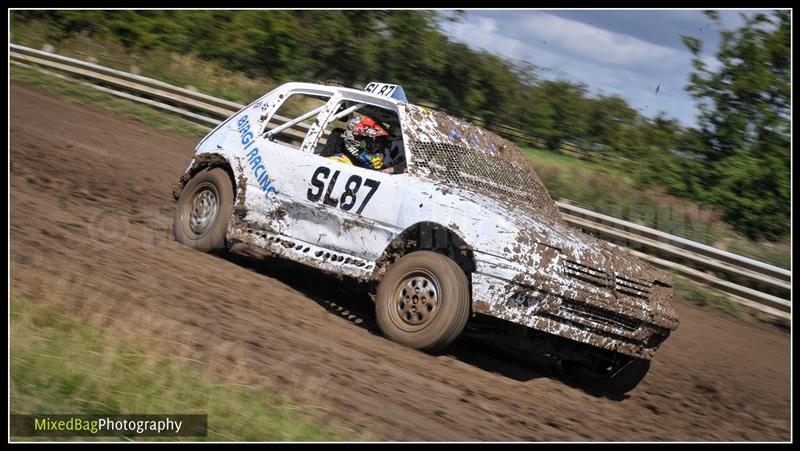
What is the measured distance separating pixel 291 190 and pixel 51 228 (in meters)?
2.10

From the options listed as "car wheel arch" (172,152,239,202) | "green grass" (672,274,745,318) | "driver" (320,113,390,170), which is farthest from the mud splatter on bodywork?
"green grass" (672,274,745,318)

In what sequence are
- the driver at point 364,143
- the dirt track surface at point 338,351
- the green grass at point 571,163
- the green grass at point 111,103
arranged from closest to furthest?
the dirt track surface at point 338,351
the driver at point 364,143
the green grass at point 111,103
the green grass at point 571,163

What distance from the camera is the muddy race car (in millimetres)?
5809

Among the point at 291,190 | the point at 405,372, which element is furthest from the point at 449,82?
the point at 405,372

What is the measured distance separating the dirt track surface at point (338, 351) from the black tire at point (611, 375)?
176mm

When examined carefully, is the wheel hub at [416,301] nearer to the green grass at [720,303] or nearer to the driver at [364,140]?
the driver at [364,140]

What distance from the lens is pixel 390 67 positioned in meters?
24.1

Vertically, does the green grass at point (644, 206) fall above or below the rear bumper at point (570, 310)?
below

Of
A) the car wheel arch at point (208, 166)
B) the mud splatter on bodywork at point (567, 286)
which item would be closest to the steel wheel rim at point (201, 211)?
the car wheel arch at point (208, 166)

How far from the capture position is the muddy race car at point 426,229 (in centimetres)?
581

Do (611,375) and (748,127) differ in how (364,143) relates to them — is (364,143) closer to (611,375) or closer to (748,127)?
(611,375)

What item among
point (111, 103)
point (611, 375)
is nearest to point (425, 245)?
point (611, 375)

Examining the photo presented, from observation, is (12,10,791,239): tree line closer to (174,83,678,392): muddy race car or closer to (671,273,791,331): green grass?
(671,273,791,331): green grass

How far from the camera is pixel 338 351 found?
5715 mm
